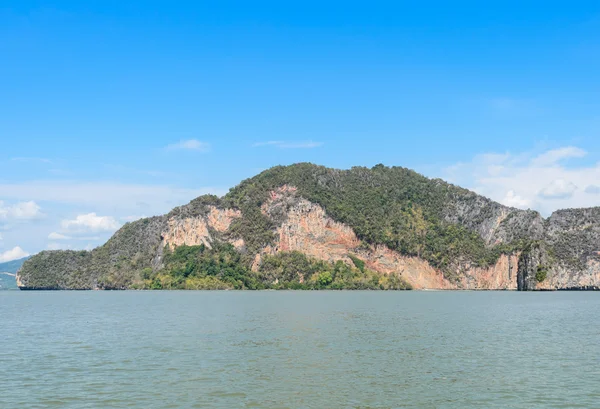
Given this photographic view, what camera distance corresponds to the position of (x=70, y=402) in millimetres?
29188

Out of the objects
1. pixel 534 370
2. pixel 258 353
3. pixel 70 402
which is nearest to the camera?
pixel 70 402

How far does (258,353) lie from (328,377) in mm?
9993

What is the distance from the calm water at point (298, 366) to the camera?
99.1ft

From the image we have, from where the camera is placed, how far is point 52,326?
65875 millimetres

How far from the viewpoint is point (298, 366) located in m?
38.8

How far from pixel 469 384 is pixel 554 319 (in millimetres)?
50613

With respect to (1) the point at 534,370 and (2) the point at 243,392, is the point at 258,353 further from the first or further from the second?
(1) the point at 534,370

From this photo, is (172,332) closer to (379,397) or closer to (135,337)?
(135,337)

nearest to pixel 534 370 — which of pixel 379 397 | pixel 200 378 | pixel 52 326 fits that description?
pixel 379 397

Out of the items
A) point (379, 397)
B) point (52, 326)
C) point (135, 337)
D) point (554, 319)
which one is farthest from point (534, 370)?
point (52, 326)

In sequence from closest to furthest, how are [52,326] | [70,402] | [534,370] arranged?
[70,402], [534,370], [52,326]

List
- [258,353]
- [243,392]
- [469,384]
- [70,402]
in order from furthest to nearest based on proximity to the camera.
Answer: [258,353] < [469,384] < [243,392] < [70,402]

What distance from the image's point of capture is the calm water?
30.2 metres

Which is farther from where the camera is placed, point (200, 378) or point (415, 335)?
point (415, 335)
